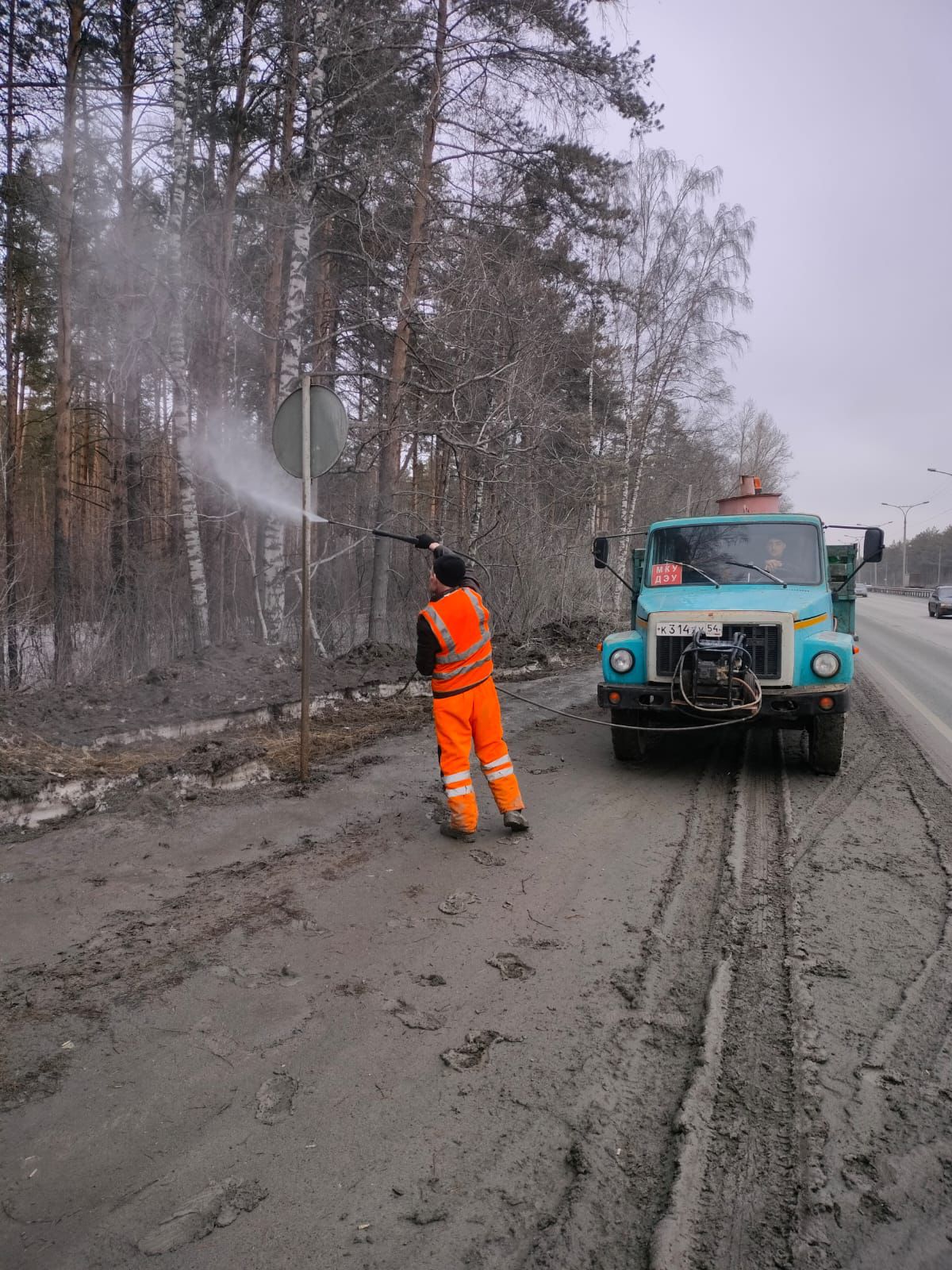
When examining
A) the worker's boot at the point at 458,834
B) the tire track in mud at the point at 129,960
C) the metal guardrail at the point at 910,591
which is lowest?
the tire track in mud at the point at 129,960

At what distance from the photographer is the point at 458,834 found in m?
4.90

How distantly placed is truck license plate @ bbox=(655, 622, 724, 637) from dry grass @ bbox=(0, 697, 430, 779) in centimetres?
290

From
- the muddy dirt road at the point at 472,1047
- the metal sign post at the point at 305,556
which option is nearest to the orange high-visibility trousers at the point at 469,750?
the muddy dirt road at the point at 472,1047

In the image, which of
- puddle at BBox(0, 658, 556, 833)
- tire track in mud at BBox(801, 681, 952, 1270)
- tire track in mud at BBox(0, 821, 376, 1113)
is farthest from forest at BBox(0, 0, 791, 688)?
tire track in mud at BBox(801, 681, 952, 1270)

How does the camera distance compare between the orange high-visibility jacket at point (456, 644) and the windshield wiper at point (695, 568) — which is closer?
the orange high-visibility jacket at point (456, 644)

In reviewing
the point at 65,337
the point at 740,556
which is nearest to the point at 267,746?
the point at 740,556

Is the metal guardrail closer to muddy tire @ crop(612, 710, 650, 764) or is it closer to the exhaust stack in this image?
the exhaust stack

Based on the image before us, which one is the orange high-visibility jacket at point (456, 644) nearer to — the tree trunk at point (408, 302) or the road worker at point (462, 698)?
the road worker at point (462, 698)

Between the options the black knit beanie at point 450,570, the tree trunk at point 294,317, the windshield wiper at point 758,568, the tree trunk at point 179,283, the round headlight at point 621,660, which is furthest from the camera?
the tree trunk at point 179,283

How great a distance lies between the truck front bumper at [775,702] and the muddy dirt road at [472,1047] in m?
1.11

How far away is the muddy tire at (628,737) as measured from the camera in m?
6.70

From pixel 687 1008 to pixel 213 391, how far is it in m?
14.3

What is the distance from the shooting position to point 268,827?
5.03 metres

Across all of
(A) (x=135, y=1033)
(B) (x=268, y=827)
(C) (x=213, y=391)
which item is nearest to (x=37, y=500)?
(C) (x=213, y=391)
